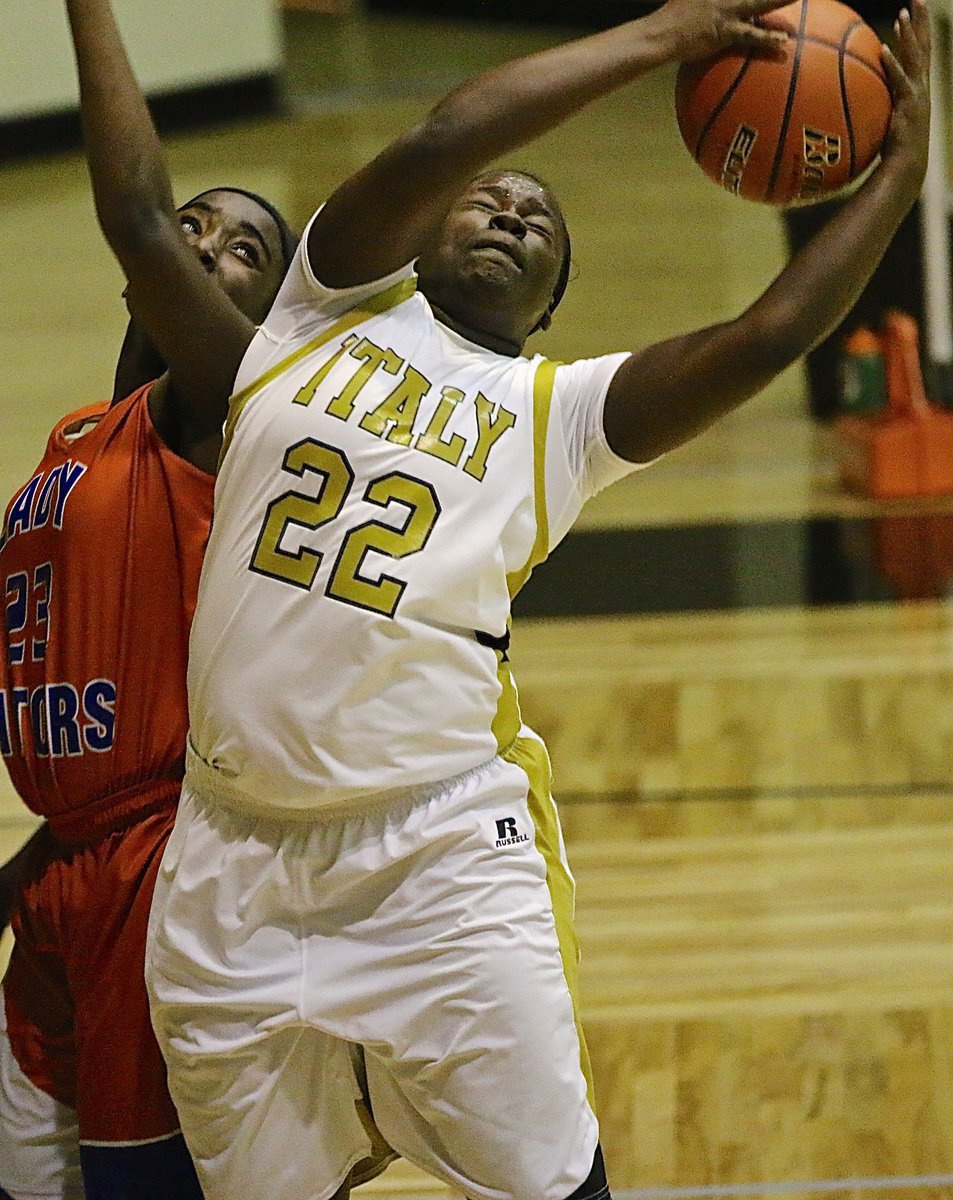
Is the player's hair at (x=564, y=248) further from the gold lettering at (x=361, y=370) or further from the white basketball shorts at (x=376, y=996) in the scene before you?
the white basketball shorts at (x=376, y=996)

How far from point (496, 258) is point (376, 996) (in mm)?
948

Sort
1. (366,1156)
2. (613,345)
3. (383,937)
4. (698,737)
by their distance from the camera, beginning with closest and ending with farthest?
(383,937), (366,1156), (698,737), (613,345)

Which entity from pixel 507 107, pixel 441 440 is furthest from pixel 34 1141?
pixel 507 107

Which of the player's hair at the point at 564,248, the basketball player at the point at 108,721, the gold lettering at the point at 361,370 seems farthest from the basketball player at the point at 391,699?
the player's hair at the point at 564,248

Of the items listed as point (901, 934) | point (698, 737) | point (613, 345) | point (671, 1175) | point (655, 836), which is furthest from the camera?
point (613, 345)

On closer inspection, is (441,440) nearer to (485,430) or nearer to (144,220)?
(485,430)

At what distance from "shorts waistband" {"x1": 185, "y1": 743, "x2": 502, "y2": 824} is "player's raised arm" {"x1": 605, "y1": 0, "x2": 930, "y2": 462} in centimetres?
48

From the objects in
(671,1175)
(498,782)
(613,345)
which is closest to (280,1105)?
(498,782)

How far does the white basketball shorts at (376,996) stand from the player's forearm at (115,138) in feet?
2.32

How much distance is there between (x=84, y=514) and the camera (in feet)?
8.50

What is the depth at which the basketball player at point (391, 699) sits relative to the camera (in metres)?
2.32

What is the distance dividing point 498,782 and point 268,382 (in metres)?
0.57

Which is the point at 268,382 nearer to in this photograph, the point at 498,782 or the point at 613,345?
the point at 498,782

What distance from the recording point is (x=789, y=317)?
89.0 inches
